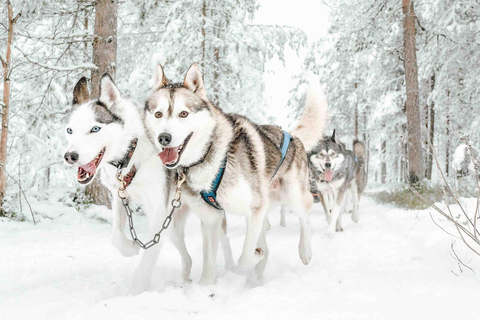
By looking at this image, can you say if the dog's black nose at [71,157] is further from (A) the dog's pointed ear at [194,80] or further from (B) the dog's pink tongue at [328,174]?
(B) the dog's pink tongue at [328,174]

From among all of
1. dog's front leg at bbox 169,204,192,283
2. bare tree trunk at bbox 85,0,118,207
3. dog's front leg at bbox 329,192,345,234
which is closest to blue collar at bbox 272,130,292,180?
dog's front leg at bbox 169,204,192,283

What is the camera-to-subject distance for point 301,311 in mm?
2057

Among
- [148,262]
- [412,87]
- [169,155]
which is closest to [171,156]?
[169,155]

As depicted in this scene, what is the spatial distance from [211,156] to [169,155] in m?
0.42

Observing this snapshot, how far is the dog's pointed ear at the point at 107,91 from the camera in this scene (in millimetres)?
2586

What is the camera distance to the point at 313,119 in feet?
14.4

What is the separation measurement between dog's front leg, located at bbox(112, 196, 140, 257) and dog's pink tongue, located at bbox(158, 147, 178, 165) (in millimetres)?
672

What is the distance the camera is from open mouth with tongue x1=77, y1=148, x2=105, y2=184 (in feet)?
7.38

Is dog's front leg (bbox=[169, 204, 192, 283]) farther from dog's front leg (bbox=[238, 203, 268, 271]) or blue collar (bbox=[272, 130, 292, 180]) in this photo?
blue collar (bbox=[272, 130, 292, 180])

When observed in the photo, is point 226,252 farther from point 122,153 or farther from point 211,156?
point 122,153

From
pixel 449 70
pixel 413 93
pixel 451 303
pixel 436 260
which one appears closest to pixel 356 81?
pixel 449 70

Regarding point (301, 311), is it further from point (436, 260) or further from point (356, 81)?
point (356, 81)

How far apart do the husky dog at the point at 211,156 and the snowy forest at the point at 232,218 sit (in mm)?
364

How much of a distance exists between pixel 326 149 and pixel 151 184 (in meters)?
4.64
